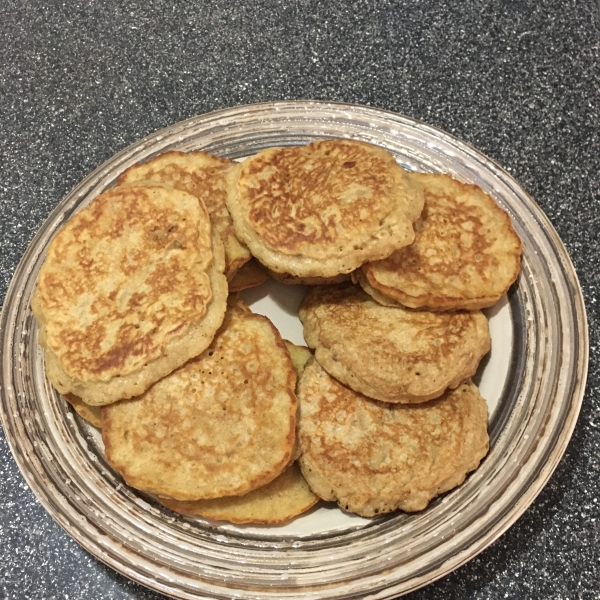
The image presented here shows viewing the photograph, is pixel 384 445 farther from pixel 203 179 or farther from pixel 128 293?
pixel 203 179

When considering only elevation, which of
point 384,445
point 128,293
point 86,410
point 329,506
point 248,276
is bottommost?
point 329,506

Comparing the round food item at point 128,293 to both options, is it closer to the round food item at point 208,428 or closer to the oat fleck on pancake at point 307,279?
the round food item at point 208,428

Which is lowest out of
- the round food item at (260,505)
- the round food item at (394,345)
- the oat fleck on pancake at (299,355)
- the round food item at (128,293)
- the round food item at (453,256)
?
the round food item at (260,505)

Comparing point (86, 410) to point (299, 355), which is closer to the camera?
point (86, 410)

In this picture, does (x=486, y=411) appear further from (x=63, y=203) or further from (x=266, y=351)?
(x=63, y=203)

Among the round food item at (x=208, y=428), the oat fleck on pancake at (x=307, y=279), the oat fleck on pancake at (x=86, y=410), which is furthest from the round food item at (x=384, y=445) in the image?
the oat fleck on pancake at (x=86, y=410)

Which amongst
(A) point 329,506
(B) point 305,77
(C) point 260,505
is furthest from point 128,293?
(B) point 305,77

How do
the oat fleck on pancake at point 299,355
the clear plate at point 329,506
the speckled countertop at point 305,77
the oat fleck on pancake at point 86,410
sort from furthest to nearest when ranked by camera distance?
the speckled countertop at point 305,77
the oat fleck on pancake at point 299,355
the oat fleck on pancake at point 86,410
the clear plate at point 329,506
